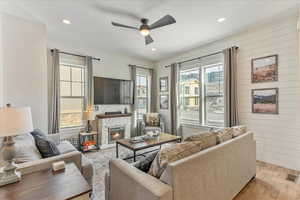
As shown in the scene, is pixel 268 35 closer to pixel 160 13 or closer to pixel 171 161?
pixel 160 13

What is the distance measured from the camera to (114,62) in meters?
4.83

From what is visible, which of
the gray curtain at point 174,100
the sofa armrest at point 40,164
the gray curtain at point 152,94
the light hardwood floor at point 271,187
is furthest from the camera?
the gray curtain at point 152,94

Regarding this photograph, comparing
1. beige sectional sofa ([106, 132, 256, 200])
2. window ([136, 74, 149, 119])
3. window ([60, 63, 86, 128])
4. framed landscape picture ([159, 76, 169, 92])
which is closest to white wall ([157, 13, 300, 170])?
beige sectional sofa ([106, 132, 256, 200])

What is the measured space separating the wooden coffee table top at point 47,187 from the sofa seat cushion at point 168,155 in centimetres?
58

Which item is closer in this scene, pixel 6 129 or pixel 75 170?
pixel 6 129

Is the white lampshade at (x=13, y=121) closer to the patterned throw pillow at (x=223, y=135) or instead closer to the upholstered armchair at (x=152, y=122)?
the patterned throw pillow at (x=223, y=135)

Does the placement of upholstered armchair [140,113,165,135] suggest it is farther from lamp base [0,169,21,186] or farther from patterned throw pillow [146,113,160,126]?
lamp base [0,169,21,186]

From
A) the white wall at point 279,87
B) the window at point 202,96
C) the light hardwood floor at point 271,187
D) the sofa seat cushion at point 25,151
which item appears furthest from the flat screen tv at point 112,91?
the light hardwood floor at point 271,187

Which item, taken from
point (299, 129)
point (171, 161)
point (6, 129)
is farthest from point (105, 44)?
point (299, 129)

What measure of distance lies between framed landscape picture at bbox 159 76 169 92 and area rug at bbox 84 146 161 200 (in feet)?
8.75

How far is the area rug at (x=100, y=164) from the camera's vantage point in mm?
2113

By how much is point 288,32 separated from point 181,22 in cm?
205

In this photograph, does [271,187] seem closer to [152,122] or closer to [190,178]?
[190,178]

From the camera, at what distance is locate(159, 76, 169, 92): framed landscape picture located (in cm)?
536
